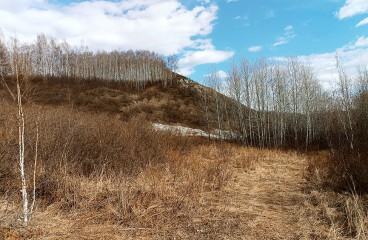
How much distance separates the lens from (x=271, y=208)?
630cm

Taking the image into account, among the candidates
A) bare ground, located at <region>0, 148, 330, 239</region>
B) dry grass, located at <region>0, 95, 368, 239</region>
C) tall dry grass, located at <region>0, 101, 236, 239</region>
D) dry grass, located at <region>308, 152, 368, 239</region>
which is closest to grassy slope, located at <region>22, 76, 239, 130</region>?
tall dry grass, located at <region>0, 101, 236, 239</region>

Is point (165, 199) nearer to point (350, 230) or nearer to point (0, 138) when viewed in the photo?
point (350, 230)

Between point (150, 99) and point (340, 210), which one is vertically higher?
point (150, 99)

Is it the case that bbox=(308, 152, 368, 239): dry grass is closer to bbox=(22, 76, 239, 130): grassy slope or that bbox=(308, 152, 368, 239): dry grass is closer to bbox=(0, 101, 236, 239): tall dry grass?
bbox=(0, 101, 236, 239): tall dry grass

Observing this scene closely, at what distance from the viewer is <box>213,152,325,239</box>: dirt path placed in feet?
15.9

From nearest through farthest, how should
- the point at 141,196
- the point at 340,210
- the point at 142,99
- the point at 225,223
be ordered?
the point at 225,223
the point at 340,210
the point at 141,196
the point at 142,99

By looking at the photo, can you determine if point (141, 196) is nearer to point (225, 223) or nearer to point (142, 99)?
point (225, 223)

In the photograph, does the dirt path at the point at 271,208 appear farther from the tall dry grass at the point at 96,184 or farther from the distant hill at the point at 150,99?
the distant hill at the point at 150,99

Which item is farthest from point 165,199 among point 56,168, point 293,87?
point 293,87

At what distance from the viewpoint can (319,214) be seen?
223 inches

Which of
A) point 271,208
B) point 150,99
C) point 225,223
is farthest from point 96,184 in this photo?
point 150,99

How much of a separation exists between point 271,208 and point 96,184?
3713 mm

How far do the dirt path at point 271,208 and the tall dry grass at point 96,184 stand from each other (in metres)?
0.73

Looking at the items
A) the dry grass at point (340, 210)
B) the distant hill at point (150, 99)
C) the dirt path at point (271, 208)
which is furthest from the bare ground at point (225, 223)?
the distant hill at point (150, 99)
